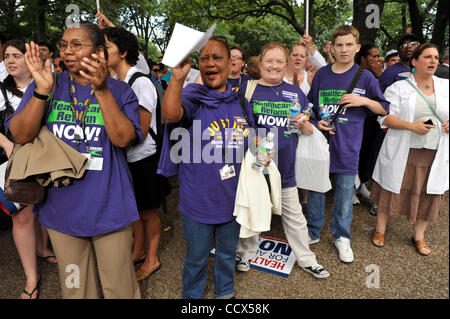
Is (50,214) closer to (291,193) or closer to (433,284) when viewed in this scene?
(291,193)

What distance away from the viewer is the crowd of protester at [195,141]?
6.06ft

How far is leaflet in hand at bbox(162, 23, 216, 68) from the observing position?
1562 millimetres

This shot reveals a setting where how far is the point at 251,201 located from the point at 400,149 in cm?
197

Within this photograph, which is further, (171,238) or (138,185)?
(171,238)

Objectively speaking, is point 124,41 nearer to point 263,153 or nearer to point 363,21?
point 263,153

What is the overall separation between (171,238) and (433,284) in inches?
113

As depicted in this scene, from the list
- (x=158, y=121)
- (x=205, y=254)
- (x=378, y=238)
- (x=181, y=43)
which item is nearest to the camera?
(x=181, y=43)

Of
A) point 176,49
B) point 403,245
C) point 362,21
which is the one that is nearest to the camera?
point 176,49

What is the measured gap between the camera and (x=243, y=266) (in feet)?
10.2

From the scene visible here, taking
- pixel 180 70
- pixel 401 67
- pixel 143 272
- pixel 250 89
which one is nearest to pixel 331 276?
pixel 143 272

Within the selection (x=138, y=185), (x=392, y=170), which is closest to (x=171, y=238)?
(x=138, y=185)

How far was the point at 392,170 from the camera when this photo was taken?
328 cm

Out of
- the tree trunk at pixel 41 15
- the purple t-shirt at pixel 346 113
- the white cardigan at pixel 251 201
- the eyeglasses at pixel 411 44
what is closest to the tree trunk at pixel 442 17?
the purple t-shirt at pixel 346 113

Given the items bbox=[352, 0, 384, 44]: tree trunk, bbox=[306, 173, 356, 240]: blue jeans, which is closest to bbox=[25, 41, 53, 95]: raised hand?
bbox=[306, 173, 356, 240]: blue jeans
